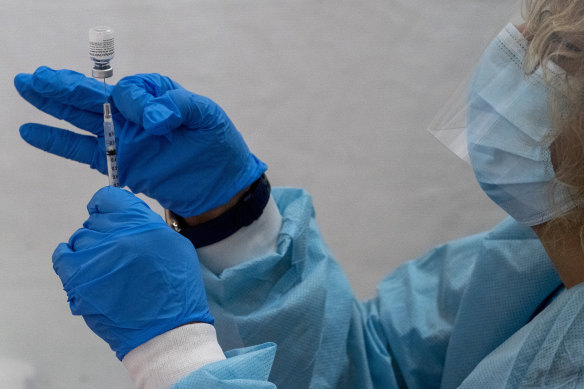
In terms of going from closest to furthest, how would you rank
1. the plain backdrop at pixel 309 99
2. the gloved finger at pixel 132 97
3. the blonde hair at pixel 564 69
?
the blonde hair at pixel 564 69, the gloved finger at pixel 132 97, the plain backdrop at pixel 309 99

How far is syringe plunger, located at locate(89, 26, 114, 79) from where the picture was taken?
2.34ft

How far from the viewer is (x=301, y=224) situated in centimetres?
100

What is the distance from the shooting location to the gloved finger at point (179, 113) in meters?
0.76

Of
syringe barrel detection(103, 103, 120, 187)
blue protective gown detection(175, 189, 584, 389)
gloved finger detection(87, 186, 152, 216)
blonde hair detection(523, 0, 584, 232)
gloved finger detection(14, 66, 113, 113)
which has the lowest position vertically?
blue protective gown detection(175, 189, 584, 389)

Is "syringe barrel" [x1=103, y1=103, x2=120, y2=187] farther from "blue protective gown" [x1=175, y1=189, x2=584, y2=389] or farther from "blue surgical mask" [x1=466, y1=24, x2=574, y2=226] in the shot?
"blue surgical mask" [x1=466, y1=24, x2=574, y2=226]

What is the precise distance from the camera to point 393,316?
103cm

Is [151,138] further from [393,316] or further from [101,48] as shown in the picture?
[393,316]

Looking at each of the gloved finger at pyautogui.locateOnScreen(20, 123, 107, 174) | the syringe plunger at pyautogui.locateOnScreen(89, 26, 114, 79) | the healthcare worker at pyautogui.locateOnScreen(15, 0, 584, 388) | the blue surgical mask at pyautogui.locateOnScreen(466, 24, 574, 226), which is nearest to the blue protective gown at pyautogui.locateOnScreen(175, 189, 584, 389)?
the healthcare worker at pyautogui.locateOnScreen(15, 0, 584, 388)

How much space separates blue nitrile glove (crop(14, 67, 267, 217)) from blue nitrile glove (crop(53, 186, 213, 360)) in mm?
121

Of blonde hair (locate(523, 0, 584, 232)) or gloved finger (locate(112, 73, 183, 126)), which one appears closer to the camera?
blonde hair (locate(523, 0, 584, 232))

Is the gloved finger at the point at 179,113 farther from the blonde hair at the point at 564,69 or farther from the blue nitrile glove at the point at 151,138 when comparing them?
the blonde hair at the point at 564,69

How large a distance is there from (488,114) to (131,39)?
856mm

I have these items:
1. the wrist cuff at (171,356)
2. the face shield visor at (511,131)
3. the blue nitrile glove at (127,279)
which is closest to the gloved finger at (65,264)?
the blue nitrile glove at (127,279)

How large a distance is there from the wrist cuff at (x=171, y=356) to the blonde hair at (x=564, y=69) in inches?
16.5
